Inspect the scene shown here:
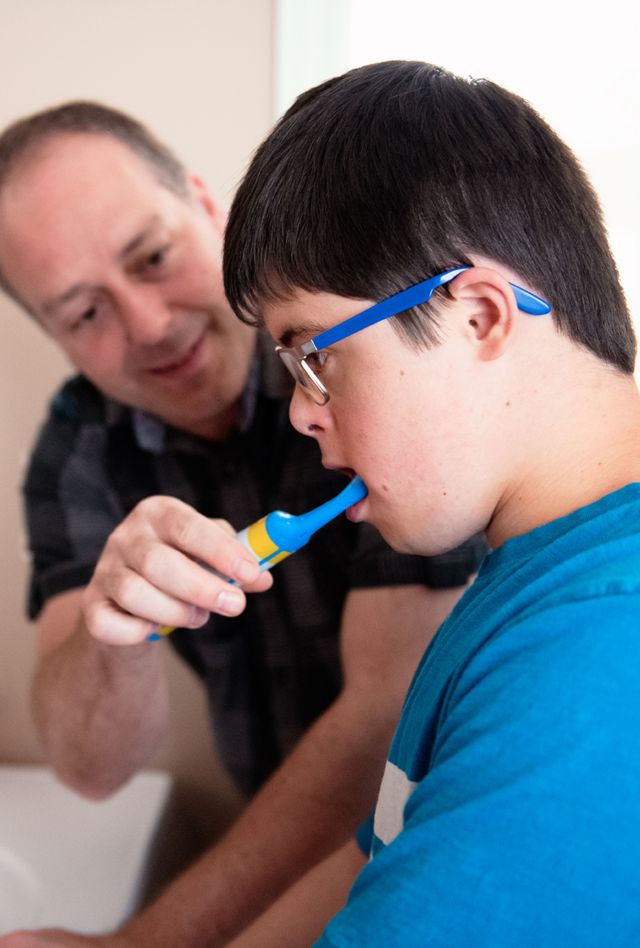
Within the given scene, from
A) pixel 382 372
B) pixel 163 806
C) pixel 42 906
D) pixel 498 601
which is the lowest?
pixel 163 806

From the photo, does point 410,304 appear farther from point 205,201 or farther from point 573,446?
point 205,201

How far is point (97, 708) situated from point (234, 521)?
0.30 meters

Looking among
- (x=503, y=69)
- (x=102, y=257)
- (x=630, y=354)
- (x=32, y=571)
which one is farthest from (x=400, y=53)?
(x=32, y=571)

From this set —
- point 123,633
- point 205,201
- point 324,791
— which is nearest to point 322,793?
point 324,791

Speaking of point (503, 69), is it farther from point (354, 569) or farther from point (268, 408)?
point (354, 569)

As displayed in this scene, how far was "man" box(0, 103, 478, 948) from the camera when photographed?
31.1 inches

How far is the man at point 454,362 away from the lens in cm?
45

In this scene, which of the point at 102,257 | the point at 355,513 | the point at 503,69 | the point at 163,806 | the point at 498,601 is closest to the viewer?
the point at 498,601

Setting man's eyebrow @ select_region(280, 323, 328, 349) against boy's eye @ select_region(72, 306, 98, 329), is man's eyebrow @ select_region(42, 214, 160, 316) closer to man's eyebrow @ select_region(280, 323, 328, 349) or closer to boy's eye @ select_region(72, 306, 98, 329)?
boy's eye @ select_region(72, 306, 98, 329)

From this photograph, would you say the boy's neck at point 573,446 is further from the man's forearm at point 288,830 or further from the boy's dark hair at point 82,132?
the boy's dark hair at point 82,132

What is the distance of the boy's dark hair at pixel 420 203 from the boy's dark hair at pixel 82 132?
499 mm

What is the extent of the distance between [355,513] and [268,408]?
48cm

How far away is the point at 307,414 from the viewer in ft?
2.08

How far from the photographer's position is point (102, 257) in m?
1.01
